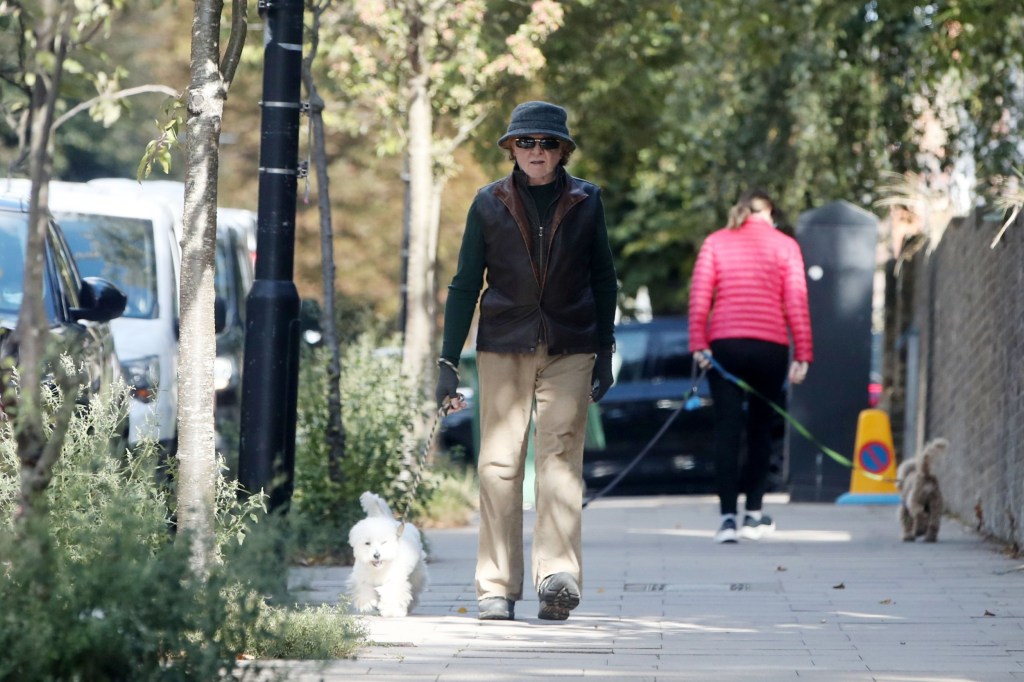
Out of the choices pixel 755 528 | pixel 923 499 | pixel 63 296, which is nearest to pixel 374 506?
pixel 63 296

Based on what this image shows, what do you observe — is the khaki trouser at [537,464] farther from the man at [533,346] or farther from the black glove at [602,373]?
the black glove at [602,373]

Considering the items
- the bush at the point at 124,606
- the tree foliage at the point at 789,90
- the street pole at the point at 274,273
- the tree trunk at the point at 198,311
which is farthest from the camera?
the tree foliage at the point at 789,90

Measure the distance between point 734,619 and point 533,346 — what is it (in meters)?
1.32

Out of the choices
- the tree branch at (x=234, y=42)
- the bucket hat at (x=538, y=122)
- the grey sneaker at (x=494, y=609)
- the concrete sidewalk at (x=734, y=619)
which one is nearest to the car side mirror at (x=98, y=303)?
the concrete sidewalk at (x=734, y=619)

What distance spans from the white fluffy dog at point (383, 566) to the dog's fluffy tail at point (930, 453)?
432 centimetres

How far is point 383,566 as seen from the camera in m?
7.15

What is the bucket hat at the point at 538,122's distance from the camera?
7031 mm

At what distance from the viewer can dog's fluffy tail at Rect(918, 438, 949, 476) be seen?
1062cm

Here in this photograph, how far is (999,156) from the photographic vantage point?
16.9 m

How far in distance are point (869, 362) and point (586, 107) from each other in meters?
5.45

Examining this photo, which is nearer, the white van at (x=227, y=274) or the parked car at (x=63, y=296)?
the parked car at (x=63, y=296)

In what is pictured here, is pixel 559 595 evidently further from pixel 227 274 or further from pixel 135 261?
pixel 227 274

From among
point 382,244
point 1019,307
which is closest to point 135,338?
point 1019,307

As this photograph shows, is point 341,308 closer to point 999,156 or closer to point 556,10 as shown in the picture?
point 556,10
